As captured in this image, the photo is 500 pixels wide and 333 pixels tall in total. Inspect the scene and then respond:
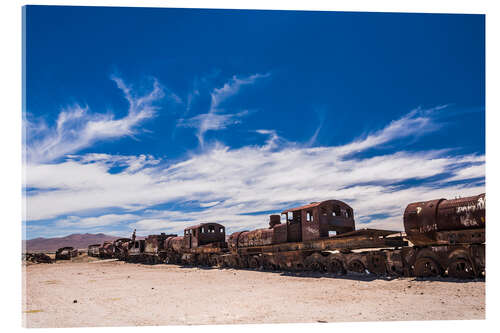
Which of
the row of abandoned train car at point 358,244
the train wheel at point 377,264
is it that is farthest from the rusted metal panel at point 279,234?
the train wheel at point 377,264

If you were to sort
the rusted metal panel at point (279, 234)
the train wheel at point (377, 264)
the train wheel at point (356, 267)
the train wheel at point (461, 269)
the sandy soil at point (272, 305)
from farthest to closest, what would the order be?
the rusted metal panel at point (279, 234) < the train wheel at point (356, 267) < the train wheel at point (377, 264) < the train wheel at point (461, 269) < the sandy soil at point (272, 305)

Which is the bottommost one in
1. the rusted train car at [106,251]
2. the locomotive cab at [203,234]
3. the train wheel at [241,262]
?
the rusted train car at [106,251]

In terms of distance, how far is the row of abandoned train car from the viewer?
10.2 metres

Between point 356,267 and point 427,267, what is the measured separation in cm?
301

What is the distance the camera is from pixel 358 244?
13219 mm

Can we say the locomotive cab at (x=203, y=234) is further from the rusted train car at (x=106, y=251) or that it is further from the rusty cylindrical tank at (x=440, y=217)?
the rusted train car at (x=106, y=251)

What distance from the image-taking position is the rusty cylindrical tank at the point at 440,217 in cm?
998

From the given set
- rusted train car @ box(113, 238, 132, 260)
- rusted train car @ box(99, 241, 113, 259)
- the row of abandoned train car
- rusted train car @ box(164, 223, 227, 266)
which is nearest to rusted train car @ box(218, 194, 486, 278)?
the row of abandoned train car

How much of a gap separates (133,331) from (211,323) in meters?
1.56

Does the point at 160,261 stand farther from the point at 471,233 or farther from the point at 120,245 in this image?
the point at 471,233

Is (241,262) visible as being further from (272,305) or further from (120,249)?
(120,249)

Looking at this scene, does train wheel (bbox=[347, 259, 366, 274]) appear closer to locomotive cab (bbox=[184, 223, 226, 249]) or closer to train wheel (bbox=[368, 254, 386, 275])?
train wheel (bbox=[368, 254, 386, 275])

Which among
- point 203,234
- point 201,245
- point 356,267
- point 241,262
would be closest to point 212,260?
point 201,245
